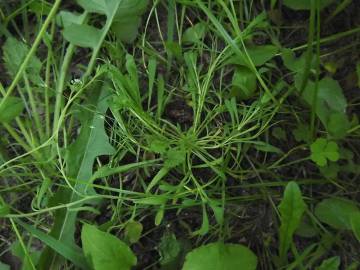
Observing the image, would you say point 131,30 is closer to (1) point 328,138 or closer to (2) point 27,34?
(2) point 27,34

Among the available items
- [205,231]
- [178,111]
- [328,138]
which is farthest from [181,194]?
[328,138]

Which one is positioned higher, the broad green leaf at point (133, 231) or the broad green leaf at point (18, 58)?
the broad green leaf at point (18, 58)

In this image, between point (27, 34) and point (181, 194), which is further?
point (27, 34)

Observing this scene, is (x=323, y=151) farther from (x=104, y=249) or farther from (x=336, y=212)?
(x=104, y=249)

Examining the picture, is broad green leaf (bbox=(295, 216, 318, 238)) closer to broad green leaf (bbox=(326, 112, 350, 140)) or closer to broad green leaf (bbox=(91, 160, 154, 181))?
broad green leaf (bbox=(326, 112, 350, 140))

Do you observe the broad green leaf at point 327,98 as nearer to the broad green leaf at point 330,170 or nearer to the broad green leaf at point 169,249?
the broad green leaf at point 330,170

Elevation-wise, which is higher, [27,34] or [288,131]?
[27,34]

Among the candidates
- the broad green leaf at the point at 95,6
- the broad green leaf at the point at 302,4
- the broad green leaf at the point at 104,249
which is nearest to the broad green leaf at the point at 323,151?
the broad green leaf at the point at 302,4
